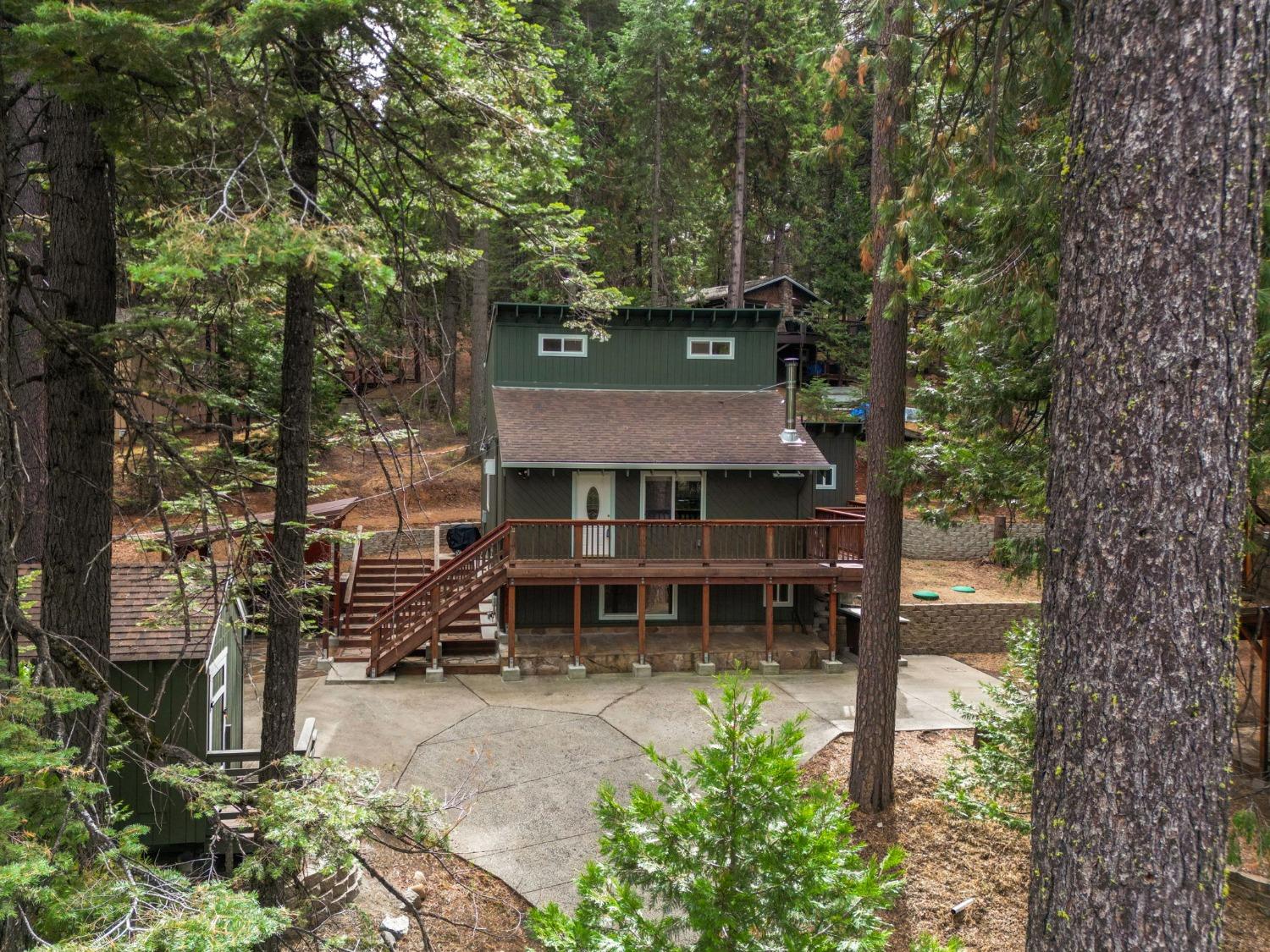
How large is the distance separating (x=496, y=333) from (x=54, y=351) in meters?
11.5

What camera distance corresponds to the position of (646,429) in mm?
15969

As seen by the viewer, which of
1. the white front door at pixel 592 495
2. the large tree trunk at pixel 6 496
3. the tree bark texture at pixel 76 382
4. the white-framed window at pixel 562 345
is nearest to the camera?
the large tree trunk at pixel 6 496

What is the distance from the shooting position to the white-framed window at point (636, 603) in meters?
16.2

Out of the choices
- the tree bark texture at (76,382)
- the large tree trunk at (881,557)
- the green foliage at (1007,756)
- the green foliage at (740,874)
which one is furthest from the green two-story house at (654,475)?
the green foliage at (740,874)

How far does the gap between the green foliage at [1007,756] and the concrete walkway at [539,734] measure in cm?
221

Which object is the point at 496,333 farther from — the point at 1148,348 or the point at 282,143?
the point at 1148,348

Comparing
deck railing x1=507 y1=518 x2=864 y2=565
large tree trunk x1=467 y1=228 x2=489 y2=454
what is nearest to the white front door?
deck railing x1=507 y1=518 x2=864 y2=565

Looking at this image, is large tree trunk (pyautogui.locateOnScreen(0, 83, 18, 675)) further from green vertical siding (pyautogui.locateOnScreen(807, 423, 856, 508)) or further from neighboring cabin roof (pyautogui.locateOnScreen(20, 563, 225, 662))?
green vertical siding (pyautogui.locateOnScreen(807, 423, 856, 508))

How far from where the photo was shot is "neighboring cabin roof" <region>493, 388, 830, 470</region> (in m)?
15.0

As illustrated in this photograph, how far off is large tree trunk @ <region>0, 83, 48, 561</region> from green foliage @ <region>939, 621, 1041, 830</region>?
767 cm

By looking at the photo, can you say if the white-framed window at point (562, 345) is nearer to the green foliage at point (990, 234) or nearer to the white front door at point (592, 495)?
the white front door at point (592, 495)

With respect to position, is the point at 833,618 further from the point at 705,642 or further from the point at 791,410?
the point at 791,410

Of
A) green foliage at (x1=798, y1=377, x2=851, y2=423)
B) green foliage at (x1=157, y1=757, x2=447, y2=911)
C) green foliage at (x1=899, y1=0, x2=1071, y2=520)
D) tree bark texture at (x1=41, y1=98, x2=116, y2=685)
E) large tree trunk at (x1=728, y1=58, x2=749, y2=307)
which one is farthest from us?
green foliage at (x1=798, y1=377, x2=851, y2=423)

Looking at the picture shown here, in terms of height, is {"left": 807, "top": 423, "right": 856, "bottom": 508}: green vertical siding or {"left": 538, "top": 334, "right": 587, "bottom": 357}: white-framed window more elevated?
{"left": 538, "top": 334, "right": 587, "bottom": 357}: white-framed window
